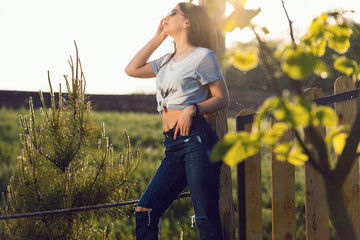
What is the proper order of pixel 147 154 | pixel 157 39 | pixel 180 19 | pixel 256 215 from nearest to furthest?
pixel 180 19 → pixel 157 39 → pixel 256 215 → pixel 147 154

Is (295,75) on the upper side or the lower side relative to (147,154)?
upper

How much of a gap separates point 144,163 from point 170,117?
495 cm

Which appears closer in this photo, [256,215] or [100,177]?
[256,215]

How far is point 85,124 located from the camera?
2.71m

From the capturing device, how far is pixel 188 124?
1884mm

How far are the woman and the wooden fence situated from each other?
22.1 inches

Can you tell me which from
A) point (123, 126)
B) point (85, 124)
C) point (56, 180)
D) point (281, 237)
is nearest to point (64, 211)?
point (56, 180)

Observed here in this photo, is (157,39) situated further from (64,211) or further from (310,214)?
(310,214)

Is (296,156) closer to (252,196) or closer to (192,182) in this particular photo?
(192,182)

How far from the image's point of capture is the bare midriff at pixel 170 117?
2.01 metres

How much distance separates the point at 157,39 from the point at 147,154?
531 centimetres

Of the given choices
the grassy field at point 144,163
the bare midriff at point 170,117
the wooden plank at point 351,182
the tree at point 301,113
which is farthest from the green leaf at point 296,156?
the grassy field at point 144,163

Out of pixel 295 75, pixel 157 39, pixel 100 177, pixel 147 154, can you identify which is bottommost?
pixel 147 154

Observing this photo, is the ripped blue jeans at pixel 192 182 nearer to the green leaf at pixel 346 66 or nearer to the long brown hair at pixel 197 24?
the long brown hair at pixel 197 24
